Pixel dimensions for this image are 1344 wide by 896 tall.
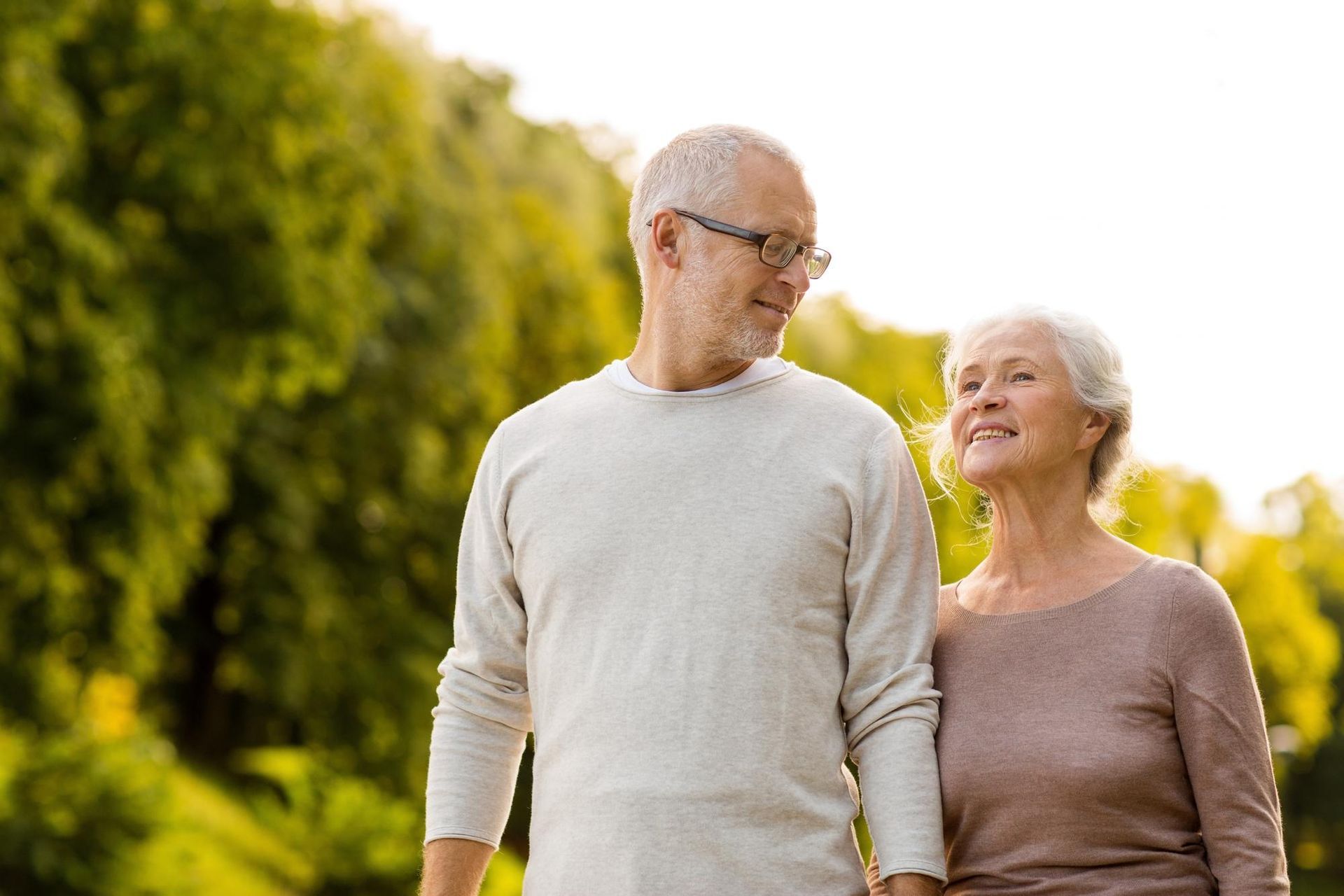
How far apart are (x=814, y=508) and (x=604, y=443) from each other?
44cm

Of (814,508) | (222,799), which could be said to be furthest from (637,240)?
(222,799)

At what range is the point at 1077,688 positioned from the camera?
2.95m

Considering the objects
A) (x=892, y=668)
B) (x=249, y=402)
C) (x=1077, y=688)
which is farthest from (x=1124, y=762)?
(x=249, y=402)

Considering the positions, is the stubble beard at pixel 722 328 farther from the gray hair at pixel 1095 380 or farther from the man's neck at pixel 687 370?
the gray hair at pixel 1095 380

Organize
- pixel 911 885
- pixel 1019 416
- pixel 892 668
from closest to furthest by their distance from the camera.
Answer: pixel 911 885 < pixel 892 668 < pixel 1019 416

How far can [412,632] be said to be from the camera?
18.2 meters

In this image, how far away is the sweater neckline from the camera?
9.96 feet

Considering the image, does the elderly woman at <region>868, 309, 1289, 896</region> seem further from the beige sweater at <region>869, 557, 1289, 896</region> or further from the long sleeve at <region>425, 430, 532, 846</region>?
the long sleeve at <region>425, 430, 532, 846</region>

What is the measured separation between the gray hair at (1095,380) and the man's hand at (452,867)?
127 centimetres

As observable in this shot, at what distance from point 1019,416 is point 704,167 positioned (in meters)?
→ 0.76

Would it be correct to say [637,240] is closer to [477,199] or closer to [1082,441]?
[1082,441]

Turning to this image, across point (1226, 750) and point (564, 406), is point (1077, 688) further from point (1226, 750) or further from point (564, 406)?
point (564, 406)

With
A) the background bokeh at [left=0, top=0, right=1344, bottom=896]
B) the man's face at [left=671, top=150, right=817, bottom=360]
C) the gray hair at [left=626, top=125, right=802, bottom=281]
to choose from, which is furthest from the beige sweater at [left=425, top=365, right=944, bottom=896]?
the background bokeh at [left=0, top=0, right=1344, bottom=896]

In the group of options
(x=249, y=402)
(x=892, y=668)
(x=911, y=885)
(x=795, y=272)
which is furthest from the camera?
(x=249, y=402)
